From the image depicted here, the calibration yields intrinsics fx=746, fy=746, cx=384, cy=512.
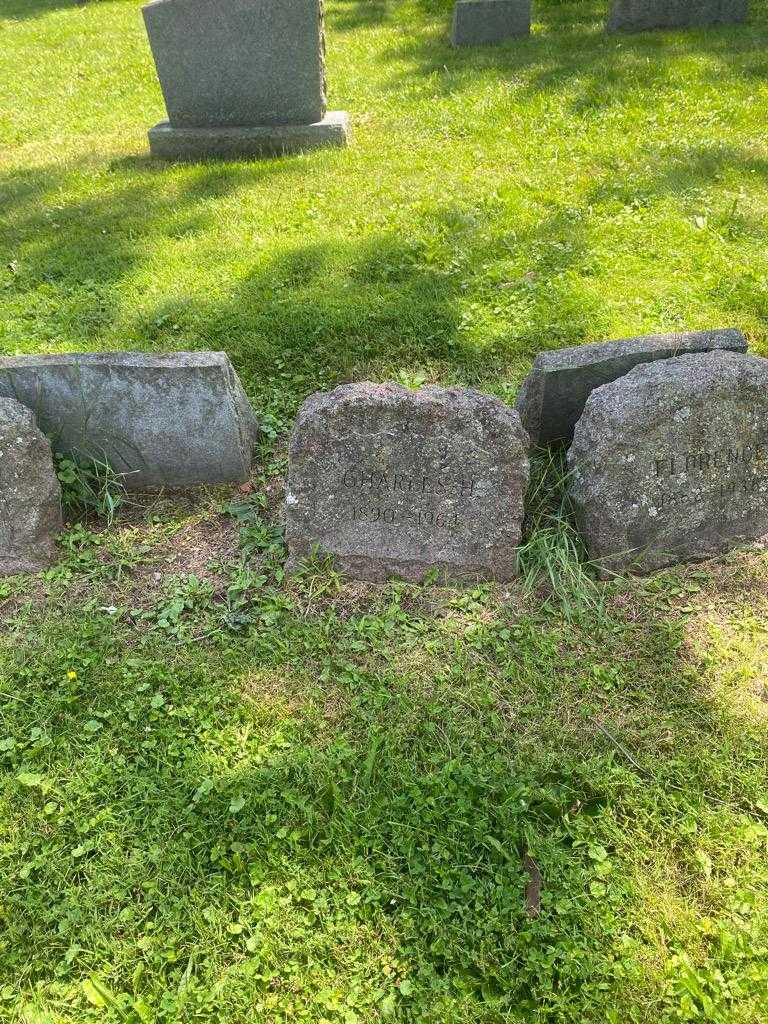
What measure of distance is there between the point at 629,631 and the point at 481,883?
4.01 ft

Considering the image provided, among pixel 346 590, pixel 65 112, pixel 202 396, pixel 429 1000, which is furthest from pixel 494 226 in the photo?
pixel 65 112

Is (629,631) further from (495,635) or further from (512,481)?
(512,481)

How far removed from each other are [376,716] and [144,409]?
1820mm

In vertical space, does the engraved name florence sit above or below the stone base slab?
below

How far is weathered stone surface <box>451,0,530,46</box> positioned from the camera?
904 centimetres

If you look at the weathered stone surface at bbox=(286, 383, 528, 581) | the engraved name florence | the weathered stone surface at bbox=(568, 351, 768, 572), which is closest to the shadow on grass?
the weathered stone surface at bbox=(286, 383, 528, 581)

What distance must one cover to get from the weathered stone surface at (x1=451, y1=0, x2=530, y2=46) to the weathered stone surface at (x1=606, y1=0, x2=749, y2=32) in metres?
1.11

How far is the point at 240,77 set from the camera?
21.9ft

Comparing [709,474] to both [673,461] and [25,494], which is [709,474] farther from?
[25,494]

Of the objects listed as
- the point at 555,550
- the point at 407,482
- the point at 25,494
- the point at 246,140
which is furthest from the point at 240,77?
the point at 555,550

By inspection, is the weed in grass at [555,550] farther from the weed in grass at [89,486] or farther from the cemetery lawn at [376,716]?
the weed in grass at [89,486]

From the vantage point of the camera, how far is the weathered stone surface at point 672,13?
8883 mm

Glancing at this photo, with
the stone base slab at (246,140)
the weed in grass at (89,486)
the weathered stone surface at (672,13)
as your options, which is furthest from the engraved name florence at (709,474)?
the weathered stone surface at (672,13)

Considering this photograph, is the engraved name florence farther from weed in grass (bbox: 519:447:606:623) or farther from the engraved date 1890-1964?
the engraved date 1890-1964
